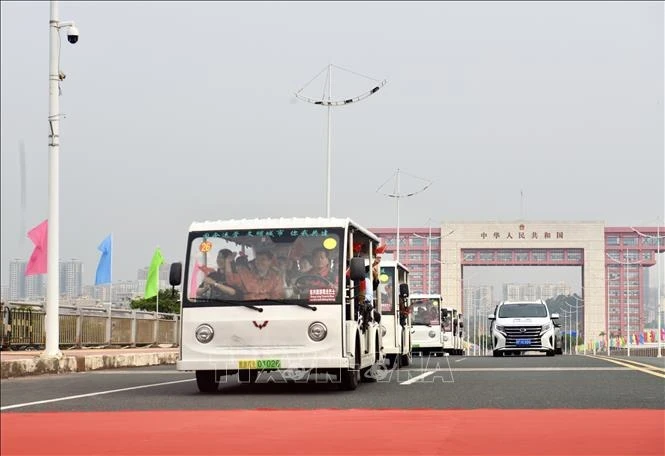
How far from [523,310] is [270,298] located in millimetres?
29557

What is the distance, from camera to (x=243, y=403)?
477 inches

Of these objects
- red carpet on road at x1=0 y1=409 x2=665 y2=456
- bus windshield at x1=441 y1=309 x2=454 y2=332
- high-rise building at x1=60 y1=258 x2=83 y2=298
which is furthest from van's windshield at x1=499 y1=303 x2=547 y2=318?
high-rise building at x1=60 y1=258 x2=83 y2=298

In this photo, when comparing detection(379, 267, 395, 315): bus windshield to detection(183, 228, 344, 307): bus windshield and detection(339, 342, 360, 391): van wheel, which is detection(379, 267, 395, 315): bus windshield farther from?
detection(183, 228, 344, 307): bus windshield

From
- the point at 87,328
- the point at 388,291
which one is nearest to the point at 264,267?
the point at 388,291

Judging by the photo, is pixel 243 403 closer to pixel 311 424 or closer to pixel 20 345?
pixel 311 424

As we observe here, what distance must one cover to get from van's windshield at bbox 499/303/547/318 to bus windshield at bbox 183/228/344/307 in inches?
1127

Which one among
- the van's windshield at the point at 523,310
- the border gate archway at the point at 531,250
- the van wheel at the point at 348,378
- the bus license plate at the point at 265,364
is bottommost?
the van wheel at the point at 348,378

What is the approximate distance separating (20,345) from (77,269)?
18.5 metres

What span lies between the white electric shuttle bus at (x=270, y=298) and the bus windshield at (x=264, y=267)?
0.01 meters

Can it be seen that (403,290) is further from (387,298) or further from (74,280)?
(74,280)

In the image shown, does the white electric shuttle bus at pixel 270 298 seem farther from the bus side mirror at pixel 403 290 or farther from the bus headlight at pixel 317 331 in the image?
the bus side mirror at pixel 403 290

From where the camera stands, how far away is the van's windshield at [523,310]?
42562mm

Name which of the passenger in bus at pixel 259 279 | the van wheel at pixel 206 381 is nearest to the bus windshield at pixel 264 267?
the passenger in bus at pixel 259 279

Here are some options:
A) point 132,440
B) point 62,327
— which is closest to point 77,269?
point 132,440
